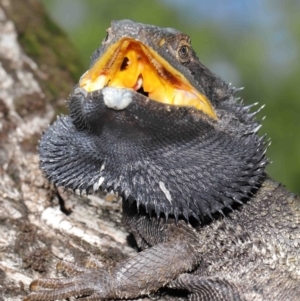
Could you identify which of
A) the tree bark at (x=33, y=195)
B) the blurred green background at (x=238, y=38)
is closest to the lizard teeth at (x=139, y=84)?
the tree bark at (x=33, y=195)

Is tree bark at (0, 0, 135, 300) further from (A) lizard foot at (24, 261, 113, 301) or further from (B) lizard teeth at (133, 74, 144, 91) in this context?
(B) lizard teeth at (133, 74, 144, 91)

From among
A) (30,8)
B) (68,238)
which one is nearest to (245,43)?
(30,8)

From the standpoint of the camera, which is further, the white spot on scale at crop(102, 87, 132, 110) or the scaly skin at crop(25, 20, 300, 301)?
the scaly skin at crop(25, 20, 300, 301)

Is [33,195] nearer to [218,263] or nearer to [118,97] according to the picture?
[218,263]

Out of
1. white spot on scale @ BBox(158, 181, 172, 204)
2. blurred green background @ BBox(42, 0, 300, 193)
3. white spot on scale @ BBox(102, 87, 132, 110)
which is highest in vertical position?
blurred green background @ BBox(42, 0, 300, 193)

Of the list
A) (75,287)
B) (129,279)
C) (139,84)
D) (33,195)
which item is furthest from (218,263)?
(33,195)

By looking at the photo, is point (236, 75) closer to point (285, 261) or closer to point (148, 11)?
point (148, 11)

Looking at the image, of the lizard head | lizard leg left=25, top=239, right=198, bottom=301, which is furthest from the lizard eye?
lizard leg left=25, top=239, right=198, bottom=301

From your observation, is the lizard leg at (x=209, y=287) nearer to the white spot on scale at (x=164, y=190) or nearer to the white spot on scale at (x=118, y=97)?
the white spot on scale at (x=164, y=190)
